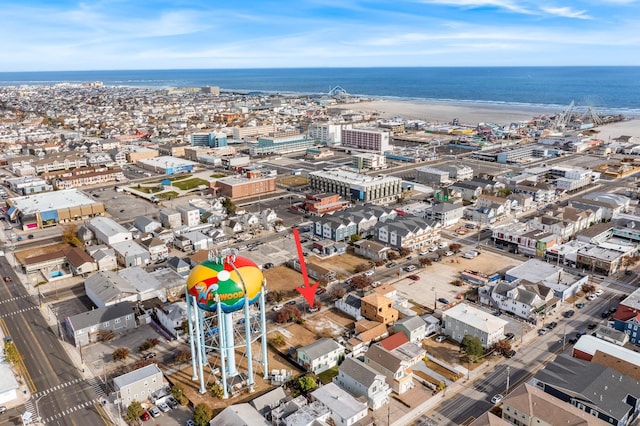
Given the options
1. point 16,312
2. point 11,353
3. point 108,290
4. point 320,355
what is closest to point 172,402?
point 320,355

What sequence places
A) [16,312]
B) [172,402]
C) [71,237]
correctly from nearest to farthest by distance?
[172,402]
[16,312]
[71,237]

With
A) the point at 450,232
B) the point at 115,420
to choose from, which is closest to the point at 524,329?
the point at 450,232

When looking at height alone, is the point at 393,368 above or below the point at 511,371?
above

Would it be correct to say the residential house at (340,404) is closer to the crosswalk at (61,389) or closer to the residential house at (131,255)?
the crosswalk at (61,389)

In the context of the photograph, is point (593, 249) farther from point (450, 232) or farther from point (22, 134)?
point (22, 134)

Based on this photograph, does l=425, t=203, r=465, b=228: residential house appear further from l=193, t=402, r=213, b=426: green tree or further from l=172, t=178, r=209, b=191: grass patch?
l=193, t=402, r=213, b=426: green tree

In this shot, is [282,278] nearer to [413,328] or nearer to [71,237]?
[413,328]

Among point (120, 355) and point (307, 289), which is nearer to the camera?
point (120, 355)

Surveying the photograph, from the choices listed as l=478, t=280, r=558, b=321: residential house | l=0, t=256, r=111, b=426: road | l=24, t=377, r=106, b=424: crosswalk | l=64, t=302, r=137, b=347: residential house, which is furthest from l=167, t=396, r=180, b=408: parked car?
A: l=478, t=280, r=558, b=321: residential house
